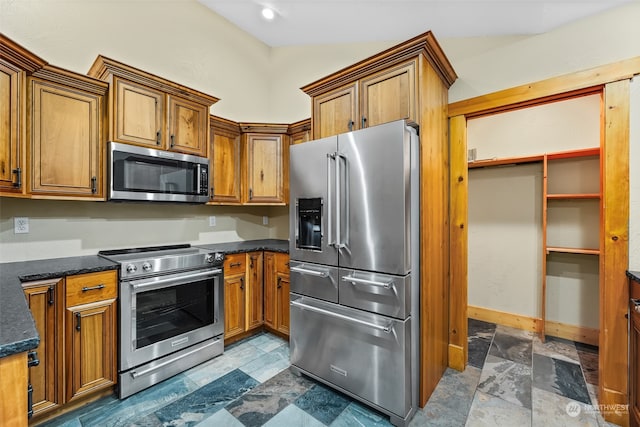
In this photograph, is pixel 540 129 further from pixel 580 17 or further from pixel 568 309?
pixel 568 309

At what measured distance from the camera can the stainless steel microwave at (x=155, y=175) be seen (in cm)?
221

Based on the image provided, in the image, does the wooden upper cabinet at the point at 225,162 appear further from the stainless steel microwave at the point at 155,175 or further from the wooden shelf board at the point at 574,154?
the wooden shelf board at the point at 574,154

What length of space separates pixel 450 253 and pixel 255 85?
3132 millimetres

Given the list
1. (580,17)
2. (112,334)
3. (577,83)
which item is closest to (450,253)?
(577,83)

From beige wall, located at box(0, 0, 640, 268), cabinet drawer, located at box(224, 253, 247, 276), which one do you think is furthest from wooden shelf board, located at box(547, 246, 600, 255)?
cabinet drawer, located at box(224, 253, 247, 276)

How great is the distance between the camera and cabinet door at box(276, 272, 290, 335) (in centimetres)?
286

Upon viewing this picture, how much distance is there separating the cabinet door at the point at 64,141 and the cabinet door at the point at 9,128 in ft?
0.31

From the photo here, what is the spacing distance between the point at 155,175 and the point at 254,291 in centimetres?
143

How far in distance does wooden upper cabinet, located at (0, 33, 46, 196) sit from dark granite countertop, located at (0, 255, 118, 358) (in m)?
0.51

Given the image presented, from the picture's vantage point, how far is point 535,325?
307cm

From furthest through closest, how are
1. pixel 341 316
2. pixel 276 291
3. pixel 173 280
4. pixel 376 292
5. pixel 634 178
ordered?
pixel 276 291, pixel 173 280, pixel 341 316, pixel 376 292, pixel 634 178

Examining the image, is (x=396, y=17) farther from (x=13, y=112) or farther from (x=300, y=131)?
(x=13, y=112)

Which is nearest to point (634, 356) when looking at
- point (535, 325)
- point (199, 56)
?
point (535, 325)

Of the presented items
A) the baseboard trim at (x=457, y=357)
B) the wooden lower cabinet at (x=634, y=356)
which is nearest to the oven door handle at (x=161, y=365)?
the baseboard trim at (x=457, y=357)
